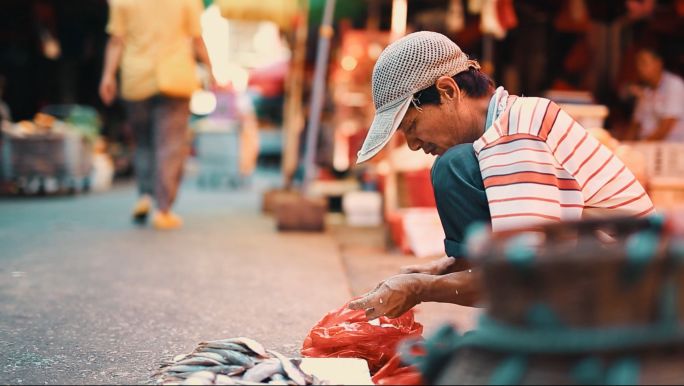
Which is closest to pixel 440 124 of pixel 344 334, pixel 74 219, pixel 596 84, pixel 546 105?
pixel 546 105

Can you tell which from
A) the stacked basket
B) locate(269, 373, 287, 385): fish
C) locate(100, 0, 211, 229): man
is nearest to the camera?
the stacked basket

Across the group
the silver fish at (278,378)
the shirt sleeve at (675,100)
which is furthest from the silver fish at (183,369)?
the shirt sleeve at (675,100)

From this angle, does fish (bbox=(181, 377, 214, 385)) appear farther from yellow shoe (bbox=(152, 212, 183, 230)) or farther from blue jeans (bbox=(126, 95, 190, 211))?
yellow shoe (bbox=(152, 212, 183, 230))

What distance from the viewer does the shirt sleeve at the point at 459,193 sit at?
1.88 m

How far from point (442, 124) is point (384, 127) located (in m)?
0.19

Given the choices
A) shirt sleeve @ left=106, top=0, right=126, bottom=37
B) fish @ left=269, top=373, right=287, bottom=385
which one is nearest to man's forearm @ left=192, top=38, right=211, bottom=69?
shirt sleeve @ left=106, top=0, right=126, bottom=37

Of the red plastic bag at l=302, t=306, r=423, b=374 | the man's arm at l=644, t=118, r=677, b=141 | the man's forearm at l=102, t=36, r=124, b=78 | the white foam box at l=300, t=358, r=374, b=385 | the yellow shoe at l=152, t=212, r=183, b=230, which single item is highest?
the man's forearm at l=102, t=36, r=124, b=78

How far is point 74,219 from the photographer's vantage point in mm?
6605

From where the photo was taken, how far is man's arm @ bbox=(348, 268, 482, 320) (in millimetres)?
1818

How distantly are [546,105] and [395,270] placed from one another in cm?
243

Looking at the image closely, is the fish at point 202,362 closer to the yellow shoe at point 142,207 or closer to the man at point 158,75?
the man at point 158,75

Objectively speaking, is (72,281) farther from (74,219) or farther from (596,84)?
(596,84)

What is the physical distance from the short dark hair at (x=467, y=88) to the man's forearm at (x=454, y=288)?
0.54m

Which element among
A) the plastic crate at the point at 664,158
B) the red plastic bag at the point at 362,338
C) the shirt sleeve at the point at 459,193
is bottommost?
the red plastic bag at the point at 362,338
